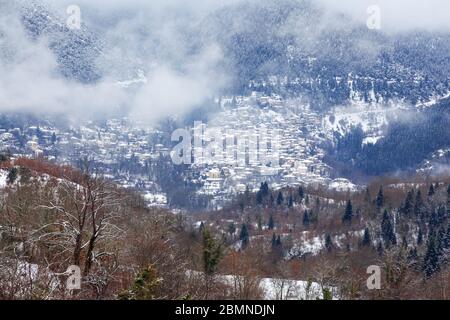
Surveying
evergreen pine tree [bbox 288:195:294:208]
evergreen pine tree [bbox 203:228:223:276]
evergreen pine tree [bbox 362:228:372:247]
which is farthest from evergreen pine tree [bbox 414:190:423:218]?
evergreen pine tree [bbox 203:228:223:276]

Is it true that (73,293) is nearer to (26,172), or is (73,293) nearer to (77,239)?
(77,239)

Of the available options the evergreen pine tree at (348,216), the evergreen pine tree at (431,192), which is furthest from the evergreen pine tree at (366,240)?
the evergreen pine tree at (431,192)

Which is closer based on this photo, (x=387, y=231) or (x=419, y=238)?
(x=419, y=238)

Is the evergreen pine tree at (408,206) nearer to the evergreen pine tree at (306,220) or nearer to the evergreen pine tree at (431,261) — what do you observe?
the evergreen pine tree at (306,220)

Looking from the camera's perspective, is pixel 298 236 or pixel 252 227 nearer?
pixel 298 236

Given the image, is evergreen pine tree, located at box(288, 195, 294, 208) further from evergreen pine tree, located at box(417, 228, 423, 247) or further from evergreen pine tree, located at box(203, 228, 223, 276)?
evergreen pine tree, located at box(203, 228, 223, 276)

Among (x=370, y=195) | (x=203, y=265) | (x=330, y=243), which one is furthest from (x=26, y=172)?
(x=370, y=195)

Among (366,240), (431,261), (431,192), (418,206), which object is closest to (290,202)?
(431,192)

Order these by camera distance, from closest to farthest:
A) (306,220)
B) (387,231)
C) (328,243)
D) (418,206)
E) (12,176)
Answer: (12,176) < (387,231) < (328,243) < (418,206) < (306,220)

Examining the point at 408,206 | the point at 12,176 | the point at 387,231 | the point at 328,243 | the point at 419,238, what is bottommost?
the point at 328,243

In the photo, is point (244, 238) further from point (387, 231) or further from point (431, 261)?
point (431, 261)

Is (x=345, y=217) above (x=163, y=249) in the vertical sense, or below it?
above
